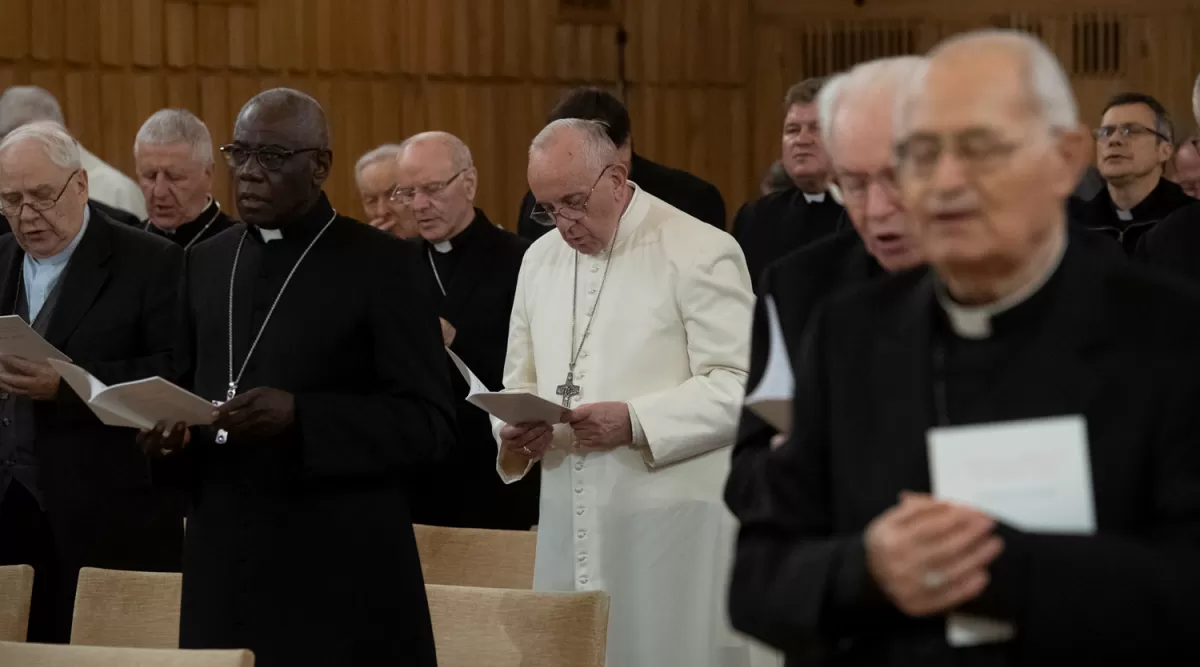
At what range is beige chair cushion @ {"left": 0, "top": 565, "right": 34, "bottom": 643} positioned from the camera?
357 centimetres

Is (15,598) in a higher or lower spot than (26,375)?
lower

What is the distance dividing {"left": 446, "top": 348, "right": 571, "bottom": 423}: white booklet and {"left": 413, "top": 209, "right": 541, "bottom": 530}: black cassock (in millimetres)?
1340

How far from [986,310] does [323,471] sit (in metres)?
2.08

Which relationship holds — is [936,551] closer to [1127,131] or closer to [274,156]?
[274,156]

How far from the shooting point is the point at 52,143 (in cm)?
451

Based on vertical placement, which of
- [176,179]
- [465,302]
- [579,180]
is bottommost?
[465,302]

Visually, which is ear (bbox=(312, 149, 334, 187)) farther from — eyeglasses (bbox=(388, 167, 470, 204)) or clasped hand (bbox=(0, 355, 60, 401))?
eyeglasses (bbox=(388, 167, 470, 204))

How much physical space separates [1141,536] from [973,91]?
48 centimetres

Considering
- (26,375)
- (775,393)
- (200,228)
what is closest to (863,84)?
(775,393)

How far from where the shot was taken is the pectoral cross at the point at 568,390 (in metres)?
4.15

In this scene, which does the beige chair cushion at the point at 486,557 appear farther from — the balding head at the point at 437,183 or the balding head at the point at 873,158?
the balding head at the point at 873,158

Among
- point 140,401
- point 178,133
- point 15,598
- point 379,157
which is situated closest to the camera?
point 140,401

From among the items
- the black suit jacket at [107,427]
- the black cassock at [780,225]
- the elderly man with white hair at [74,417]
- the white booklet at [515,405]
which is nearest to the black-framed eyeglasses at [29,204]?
the elderly man with white hair at [74,417]

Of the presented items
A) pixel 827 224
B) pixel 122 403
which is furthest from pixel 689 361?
pixel 827 224
